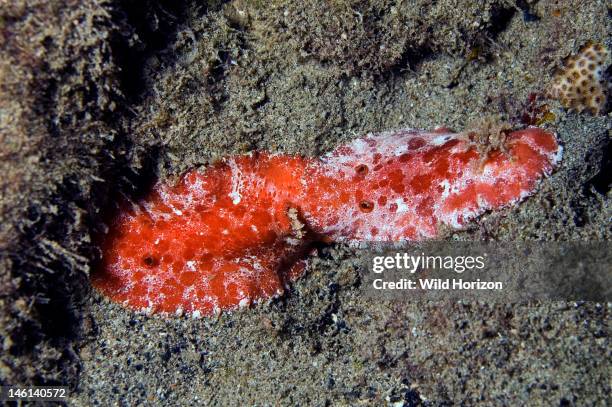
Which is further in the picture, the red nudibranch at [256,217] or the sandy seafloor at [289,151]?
the red nudibranch at [256,217]

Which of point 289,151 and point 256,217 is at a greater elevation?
point 289,151

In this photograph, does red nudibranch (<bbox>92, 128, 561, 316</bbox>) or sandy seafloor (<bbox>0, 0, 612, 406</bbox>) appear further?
red nudibranch (<bbox>92, 128, 561, 316</bbox>)

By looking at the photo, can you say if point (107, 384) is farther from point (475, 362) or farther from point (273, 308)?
point (475, 362)

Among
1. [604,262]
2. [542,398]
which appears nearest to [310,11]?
[604,262]
